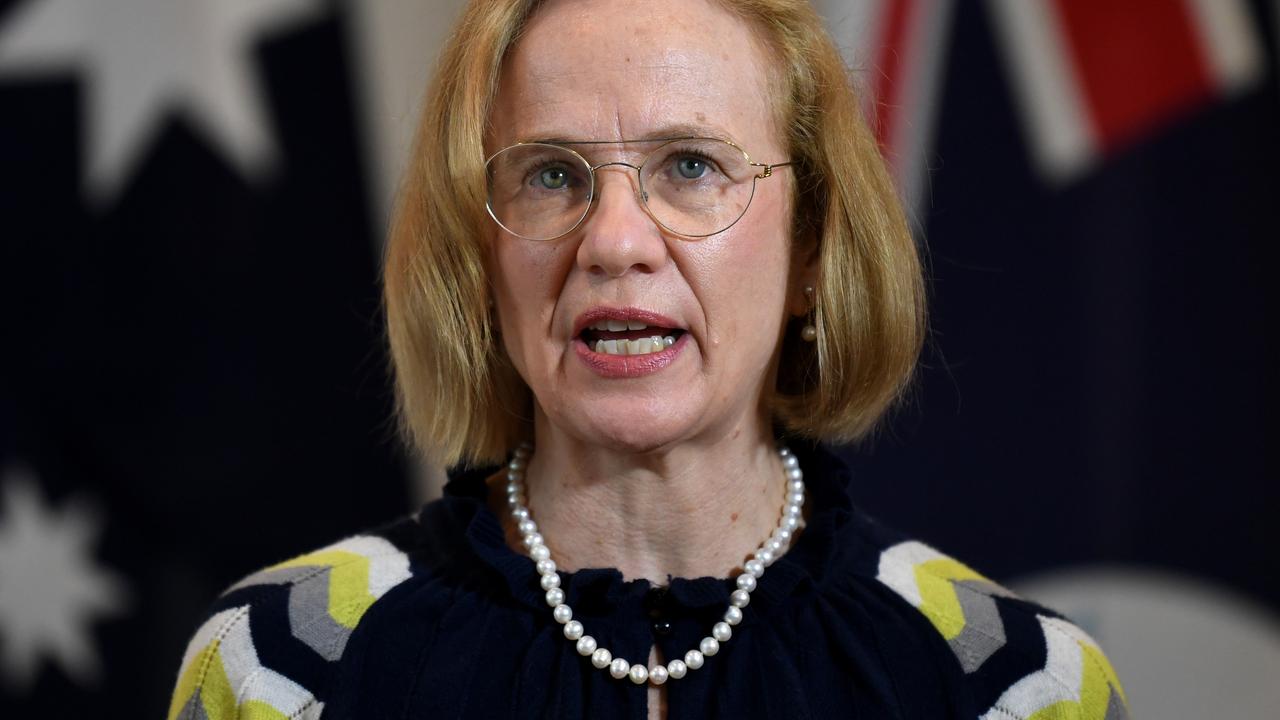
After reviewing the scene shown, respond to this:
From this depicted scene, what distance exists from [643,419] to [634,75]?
34 centimetres

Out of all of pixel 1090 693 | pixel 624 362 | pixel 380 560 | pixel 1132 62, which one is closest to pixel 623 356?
pixel 624 362

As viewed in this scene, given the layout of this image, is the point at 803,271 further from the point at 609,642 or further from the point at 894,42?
the point at 894,42

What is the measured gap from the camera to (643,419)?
4.02 ft

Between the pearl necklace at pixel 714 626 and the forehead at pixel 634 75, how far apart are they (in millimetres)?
386

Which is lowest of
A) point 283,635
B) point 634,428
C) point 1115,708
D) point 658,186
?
point 1115,708

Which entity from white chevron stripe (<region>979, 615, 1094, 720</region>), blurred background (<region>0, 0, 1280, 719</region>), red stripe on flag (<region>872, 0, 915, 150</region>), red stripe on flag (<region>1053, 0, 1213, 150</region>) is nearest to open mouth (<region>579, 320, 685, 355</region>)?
white chevron stripe (<region>979, 615, 1094, 720</region>)

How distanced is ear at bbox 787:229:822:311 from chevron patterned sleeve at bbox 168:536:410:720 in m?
0.53

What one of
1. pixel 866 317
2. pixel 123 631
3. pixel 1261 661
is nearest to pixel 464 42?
pixel 866 317

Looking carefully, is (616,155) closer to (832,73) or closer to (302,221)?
(832,73)

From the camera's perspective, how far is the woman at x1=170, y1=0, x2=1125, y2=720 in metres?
1.24

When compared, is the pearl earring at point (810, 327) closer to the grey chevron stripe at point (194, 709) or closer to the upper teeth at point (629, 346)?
the upper teeth at point (629, 346)

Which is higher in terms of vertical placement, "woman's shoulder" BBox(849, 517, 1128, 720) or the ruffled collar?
the ruffled collar

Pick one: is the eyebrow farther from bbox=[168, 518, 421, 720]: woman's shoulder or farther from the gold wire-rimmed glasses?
bbox=[168, 518, 421, 720]: woman's shoulder

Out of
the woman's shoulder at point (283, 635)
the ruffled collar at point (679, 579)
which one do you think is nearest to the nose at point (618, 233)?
the ruffled collar at point (679, 579)
